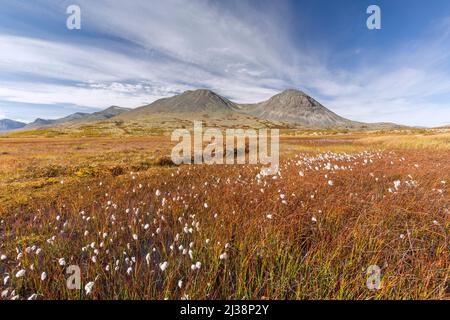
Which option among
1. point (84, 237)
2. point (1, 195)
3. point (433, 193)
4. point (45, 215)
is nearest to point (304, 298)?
point (84, 237)

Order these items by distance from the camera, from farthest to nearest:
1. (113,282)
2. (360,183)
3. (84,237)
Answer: (360,183), (84,237), (113,282)

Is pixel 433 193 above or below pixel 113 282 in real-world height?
above

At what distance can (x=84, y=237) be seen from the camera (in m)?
3.77

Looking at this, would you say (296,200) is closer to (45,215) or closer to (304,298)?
(304,298)

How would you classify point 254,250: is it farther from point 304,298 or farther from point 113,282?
point 113,282

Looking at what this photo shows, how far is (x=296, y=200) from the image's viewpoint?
5.04 meters

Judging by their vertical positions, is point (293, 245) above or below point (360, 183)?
below

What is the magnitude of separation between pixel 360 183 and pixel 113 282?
7275 mm

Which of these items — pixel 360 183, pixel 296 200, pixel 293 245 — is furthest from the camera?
pixel 360 183
